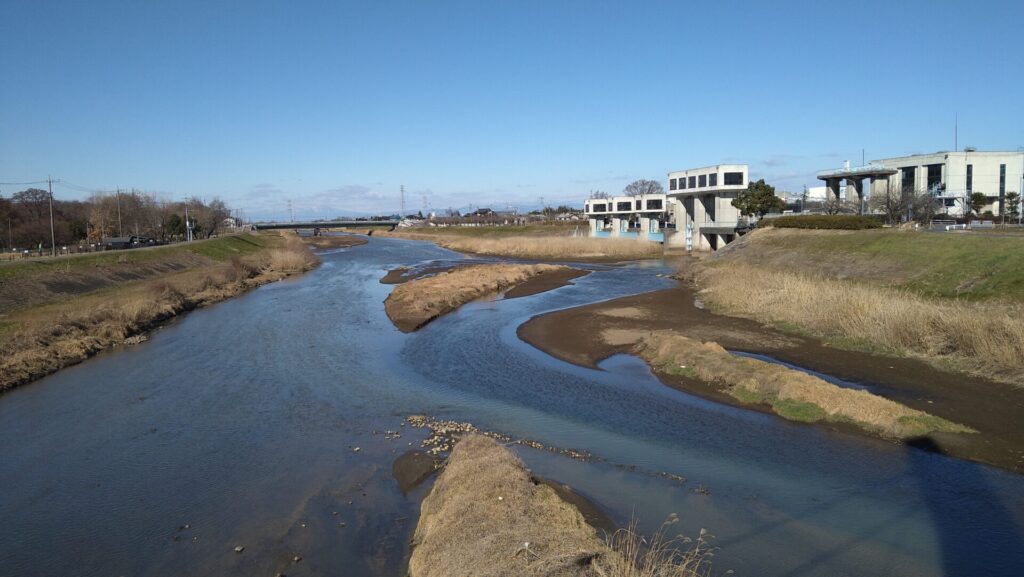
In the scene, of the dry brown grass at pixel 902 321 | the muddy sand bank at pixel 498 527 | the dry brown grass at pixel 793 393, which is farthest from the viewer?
the dry brown grass at pixel 902 321

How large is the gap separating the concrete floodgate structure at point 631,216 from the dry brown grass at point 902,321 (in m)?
54.3

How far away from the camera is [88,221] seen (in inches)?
2800

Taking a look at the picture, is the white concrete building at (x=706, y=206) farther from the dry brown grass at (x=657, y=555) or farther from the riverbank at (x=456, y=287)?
the dry brown grass at (x=657, y=555)

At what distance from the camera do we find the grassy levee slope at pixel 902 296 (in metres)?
18.5

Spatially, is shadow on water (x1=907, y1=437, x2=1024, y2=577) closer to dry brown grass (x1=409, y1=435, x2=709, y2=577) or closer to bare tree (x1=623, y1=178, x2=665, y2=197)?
dry brown grass (x1=409, y1=435, x2=709, y2=577)

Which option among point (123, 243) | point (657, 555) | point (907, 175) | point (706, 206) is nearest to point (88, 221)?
point (123, 243)

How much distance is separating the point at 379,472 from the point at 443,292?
87.5 feet

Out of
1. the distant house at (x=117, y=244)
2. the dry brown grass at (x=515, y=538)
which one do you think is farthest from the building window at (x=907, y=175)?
the distant house at (x=117, y=244)

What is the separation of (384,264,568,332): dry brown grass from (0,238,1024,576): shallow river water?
9.24m

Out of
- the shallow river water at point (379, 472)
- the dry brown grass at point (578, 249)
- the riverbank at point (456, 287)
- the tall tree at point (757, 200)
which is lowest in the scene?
the shallow river water at point (379, 472)

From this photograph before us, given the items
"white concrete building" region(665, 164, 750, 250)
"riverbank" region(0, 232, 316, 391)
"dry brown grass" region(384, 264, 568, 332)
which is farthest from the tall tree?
"riverbank" region(0, 232, 316, 391)

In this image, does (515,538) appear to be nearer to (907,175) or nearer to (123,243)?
(123,243)

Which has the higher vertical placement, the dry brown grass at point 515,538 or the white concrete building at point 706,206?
the white concrete building at point 706,206

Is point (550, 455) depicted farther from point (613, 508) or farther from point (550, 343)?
point (550, 343)
